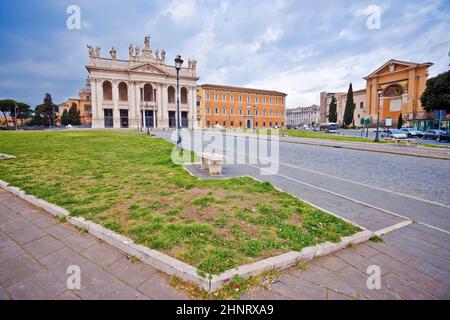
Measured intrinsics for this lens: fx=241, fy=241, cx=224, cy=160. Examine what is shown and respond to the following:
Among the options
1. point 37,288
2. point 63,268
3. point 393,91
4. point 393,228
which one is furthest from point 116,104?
point 393,91

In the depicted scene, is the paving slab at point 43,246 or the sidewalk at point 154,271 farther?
the paving slab at point 43,246

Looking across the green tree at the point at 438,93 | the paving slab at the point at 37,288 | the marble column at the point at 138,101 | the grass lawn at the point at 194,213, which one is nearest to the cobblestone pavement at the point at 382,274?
the grass lawn at the point at 194,213

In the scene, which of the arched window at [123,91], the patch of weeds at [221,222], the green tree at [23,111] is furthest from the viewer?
the green tree at [23,111]

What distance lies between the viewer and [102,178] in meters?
6.83

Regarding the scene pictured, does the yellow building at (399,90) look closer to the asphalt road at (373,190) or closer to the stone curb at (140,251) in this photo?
the asphalt road at (373,190)

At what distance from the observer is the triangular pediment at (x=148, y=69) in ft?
196

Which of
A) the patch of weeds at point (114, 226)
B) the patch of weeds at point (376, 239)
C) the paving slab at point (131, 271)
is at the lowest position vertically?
the patch of weeds at point (376, 239)

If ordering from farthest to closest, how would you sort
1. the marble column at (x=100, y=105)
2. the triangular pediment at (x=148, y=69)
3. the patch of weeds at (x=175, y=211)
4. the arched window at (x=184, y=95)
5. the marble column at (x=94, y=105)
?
the arched window at (x=184, y=95), the triangular pediment at (x=148, y=69), the marble column at (x=100, y=105), the marble column at (x=94, y=105), the patch of weeds at (x=175, y=211)

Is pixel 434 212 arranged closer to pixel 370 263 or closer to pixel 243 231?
pixel 370 263

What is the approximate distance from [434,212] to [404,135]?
3352cm

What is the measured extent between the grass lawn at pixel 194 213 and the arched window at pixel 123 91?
61450 mm

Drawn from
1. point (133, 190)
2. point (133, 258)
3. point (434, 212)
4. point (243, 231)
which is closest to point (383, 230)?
point (434, 212)

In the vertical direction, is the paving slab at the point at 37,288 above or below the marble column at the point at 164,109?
below

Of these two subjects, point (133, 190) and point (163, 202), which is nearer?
point (163, 202)
